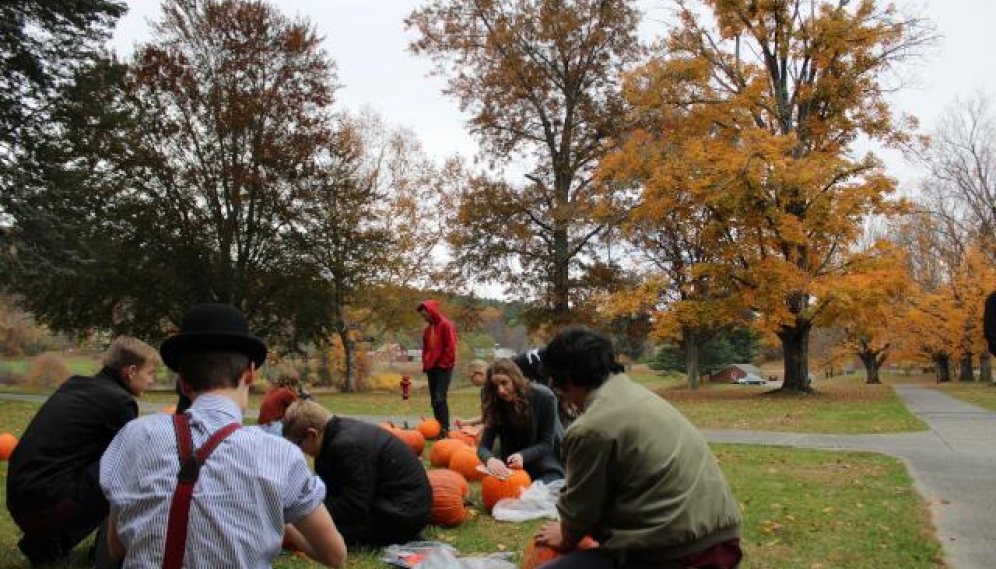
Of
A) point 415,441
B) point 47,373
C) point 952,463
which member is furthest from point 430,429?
point 47,373

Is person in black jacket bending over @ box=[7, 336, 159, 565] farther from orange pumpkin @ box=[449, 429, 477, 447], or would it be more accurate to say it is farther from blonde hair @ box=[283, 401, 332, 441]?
orange pumpkin @ box=[449, 429, 477, 447]

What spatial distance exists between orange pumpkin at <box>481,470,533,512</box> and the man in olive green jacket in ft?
11.3

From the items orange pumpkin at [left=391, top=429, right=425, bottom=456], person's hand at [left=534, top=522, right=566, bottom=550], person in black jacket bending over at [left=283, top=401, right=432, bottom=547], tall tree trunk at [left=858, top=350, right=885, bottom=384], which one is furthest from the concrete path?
tall tree trunk at [left=858, top=350, right=885, bottom=384]

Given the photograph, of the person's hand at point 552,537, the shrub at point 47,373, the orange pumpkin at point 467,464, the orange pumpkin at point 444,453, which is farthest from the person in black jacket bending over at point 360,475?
the shrub at point 47,373

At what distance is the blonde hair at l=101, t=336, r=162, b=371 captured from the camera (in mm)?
5113

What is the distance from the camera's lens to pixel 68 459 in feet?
15.8

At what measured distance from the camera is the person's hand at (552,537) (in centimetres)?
358

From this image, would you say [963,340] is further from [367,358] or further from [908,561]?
[908,561]

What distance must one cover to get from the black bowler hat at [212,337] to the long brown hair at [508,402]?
4.74 m

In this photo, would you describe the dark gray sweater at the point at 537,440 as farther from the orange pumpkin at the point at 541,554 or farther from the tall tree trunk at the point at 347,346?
the tall tree trunk at the point at 347,346

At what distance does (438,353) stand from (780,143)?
14871mm

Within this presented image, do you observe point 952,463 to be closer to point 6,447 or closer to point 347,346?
point 6,447

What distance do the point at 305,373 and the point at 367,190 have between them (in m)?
12.4

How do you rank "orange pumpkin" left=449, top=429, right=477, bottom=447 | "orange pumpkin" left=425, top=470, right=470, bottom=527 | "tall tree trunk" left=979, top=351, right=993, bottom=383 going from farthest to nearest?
1. "tall tree trunk" left=979, top=351, right=993, bottom=383
2. "orange pumpkin" left=449, top=429, right=477, bottom=447
3. "orange pumpkin" left=425, top=470, right=470, bottom=527
